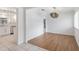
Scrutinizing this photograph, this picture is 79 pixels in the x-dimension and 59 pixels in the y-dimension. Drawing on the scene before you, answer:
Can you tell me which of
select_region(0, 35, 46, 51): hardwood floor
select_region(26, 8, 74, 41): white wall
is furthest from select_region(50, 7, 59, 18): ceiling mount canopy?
Answer: select_region(0, 35, 46, 51): hardwood floor

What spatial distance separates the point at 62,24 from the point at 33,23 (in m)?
0.47

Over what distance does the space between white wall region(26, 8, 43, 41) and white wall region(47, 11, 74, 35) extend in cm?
15

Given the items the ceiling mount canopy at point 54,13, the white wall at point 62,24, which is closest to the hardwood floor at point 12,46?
the white wall at point 62,24

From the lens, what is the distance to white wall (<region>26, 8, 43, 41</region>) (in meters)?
1.24

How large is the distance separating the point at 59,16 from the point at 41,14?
295 mm

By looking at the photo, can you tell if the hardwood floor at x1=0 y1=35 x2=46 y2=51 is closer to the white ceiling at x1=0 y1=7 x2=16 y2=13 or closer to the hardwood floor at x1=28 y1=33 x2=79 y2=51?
the hardwood floor at x1=28 y1=33 x2=79 y2=51

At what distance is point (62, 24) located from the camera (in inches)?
50.3

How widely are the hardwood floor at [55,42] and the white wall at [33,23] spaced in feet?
0.28

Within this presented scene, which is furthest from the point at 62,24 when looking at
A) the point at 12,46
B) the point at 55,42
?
the point at 12,46

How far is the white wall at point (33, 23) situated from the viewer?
1240 millimetres

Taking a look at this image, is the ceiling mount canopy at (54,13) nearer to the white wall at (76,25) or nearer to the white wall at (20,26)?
the white wall at (76,25)

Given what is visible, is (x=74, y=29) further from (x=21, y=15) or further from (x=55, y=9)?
(x=21, y=15)

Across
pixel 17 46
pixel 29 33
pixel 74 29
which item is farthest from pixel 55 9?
pixel 17 46
